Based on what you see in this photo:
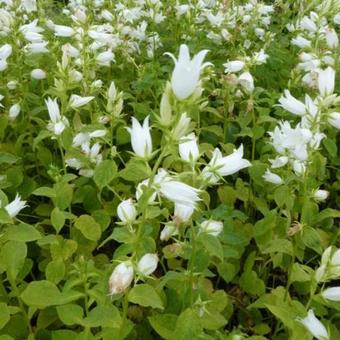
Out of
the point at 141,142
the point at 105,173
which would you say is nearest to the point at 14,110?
the point at 105,173

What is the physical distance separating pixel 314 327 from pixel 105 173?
1099 millimetres

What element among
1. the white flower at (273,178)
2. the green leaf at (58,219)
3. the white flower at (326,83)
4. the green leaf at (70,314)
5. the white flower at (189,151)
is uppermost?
the white flower at (326,83)

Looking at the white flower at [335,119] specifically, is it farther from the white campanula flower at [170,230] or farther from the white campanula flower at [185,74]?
the white campanula flower at [185,74]

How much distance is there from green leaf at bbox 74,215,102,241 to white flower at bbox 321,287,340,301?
99 cm

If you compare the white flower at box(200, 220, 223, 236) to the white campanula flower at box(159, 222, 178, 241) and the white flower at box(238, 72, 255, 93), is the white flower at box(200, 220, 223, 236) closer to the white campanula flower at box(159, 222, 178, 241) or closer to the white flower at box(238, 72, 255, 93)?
the white campanula flower at box(159, 222, 178, 241)

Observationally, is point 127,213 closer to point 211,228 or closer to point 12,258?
point 211,228

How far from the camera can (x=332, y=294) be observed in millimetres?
1732

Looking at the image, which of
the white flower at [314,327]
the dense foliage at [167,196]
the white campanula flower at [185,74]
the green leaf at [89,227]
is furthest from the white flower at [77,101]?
the white flower at [314,327]

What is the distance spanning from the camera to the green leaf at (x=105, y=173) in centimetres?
230

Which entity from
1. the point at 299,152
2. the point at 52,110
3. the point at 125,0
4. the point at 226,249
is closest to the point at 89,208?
the point at 52,110

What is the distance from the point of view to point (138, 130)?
1.49m

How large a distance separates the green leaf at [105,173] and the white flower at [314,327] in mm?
1010

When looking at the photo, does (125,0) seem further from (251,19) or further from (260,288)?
(260,288)

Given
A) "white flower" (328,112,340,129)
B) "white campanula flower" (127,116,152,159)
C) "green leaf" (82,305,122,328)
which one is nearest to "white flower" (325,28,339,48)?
"white flower" (328,112,340,129)
